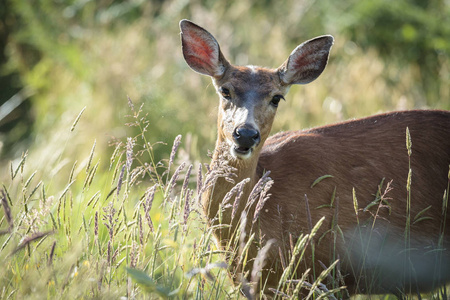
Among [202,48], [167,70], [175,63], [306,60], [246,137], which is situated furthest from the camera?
[175,63]

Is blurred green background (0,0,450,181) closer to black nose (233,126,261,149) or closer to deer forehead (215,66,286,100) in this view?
deer forehead (215,66,286,100)

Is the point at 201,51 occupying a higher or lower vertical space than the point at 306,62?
higher

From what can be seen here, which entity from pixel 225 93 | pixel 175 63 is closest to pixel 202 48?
pixel 225 93

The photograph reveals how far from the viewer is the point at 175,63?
29.1 ft

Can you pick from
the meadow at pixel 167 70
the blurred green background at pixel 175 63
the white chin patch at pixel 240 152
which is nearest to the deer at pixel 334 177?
the white chin patch at pixel 240 152

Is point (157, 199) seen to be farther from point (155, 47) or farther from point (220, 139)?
point (155, 47)

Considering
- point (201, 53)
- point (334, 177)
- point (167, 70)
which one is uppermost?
point (201, 53)

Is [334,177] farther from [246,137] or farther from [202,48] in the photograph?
[202,48]

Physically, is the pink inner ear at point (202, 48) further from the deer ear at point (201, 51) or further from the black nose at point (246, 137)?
the black nose at point (246, 137)

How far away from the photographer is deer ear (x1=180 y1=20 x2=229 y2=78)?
4.45 meters

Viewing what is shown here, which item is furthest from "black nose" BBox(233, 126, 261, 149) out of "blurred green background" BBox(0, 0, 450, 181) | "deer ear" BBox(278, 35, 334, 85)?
"blurred green background" BBox(0, 0, 450, 181)

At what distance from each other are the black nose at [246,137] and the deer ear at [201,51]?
85 centimetres

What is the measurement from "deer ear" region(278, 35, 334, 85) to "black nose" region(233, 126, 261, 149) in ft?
3.12

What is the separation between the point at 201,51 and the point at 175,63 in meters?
4.41
